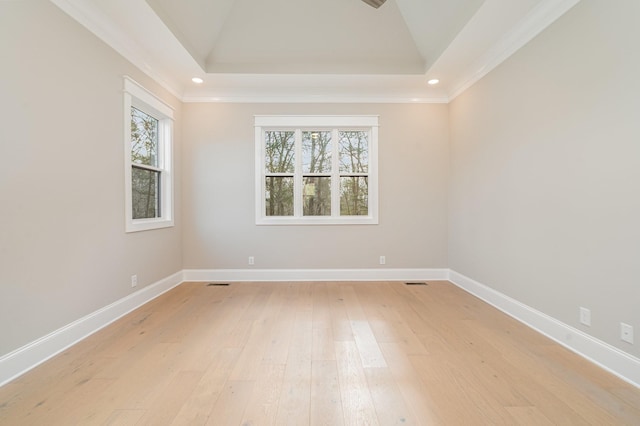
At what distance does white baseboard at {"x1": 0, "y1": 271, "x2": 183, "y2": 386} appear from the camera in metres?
1.77

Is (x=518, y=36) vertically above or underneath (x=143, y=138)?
above

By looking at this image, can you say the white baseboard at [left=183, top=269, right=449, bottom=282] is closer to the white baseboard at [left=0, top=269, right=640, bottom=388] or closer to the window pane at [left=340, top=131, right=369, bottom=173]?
the white baseboard at [left=0, top=269, right=640, bottom=388]

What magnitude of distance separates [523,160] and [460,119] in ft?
4.52

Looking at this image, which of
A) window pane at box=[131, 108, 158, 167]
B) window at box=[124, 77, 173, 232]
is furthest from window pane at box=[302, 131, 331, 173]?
window pane at box=[131, 108, 158, 167]

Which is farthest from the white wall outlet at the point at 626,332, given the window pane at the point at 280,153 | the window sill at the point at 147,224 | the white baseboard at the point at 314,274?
the window sill at the point at 147,224

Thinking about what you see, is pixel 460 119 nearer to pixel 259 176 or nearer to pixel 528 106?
pixel 528 106

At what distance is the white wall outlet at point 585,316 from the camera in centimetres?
202

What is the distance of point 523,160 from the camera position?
8.66 ft

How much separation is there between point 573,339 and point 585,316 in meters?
0.22

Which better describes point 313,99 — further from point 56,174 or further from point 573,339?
point 573,339

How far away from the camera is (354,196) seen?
13.8 feet

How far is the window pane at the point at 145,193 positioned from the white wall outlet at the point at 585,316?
440 cm

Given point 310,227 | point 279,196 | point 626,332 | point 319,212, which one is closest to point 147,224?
point 279,196

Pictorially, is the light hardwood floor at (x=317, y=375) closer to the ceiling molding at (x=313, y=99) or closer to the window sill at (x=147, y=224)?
the window sill at (x=147, y=224)
